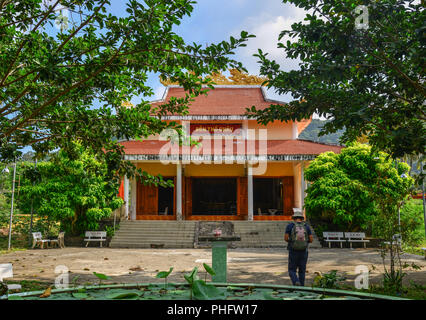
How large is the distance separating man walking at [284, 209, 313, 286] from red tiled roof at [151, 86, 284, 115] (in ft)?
44.4

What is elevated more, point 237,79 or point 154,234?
point 237,79

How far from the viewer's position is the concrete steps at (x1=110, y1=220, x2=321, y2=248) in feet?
49.5

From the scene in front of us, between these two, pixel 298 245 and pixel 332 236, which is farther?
pixel 332 236

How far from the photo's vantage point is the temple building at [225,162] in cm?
1758

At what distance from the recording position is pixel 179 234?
1595 centimetres

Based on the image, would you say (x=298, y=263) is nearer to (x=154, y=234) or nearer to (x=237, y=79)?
(x=154, y=234)

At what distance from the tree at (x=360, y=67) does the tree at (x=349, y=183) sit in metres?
7.85

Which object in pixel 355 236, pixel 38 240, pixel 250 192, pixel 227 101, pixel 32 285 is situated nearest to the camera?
pixel 32 285

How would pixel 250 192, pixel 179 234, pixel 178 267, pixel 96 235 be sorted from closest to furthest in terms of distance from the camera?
pixel 178 267 → pixel 96 235 → pixel 179 234 → pixel 250 192

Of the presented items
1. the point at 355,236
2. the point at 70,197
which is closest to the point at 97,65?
the point at 70,197

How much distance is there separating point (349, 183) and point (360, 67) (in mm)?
9009

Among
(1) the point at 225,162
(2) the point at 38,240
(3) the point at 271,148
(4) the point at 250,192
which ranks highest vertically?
(3) the point at 271,148

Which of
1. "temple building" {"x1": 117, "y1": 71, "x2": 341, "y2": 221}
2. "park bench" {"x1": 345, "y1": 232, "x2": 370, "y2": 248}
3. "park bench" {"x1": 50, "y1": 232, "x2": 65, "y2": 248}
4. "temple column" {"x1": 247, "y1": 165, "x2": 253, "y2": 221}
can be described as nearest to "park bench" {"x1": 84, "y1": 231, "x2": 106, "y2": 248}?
"park bench" {"x1": 50, "y1": 232, "x2": 65, "y2": 248}

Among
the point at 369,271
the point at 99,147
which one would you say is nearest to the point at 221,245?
the point at 99,147
